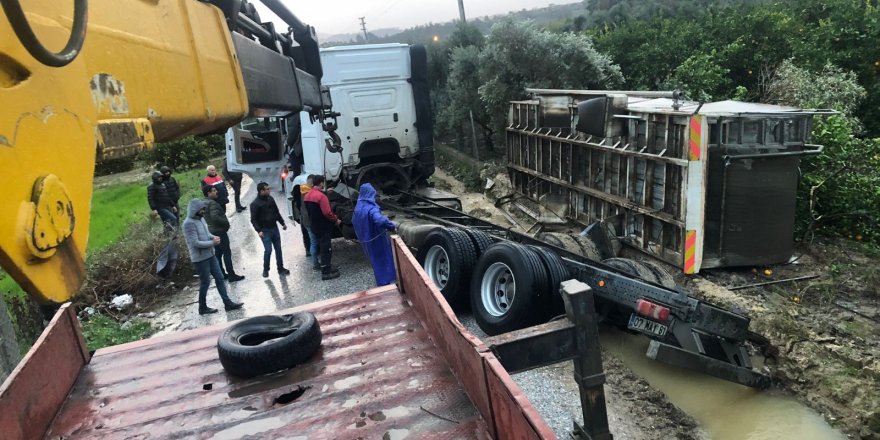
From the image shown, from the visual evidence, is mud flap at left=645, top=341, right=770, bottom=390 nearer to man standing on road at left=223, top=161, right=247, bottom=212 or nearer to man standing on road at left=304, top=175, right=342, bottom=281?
man standing on road at left=304, top=175, right=342, bottom=281

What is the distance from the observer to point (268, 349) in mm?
3195

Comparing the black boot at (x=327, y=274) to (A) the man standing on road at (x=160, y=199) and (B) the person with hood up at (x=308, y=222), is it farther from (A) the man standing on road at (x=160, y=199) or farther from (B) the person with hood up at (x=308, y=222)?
(A) the man standing on road at (x=160, y=199)

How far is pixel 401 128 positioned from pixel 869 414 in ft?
23.3

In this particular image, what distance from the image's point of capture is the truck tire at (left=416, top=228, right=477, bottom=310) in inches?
236

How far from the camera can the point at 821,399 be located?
4.59 meters

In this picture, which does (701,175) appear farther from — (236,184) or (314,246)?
(236,184)

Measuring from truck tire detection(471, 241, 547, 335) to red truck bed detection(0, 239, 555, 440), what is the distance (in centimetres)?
163

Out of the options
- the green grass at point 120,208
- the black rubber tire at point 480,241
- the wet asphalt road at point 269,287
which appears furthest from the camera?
the green grass at point 120,208

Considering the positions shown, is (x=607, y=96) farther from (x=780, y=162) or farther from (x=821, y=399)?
(x=821, y=399)

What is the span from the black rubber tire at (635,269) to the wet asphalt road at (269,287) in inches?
134

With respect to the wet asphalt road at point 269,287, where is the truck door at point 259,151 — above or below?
above

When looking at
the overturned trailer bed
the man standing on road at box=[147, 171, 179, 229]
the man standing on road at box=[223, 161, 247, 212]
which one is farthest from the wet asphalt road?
the man standing on road at box=[223, 161, 247, 212]

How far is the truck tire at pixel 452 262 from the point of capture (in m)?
6.00

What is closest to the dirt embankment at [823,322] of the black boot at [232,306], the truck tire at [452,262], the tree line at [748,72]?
the tree line at [748,72]
